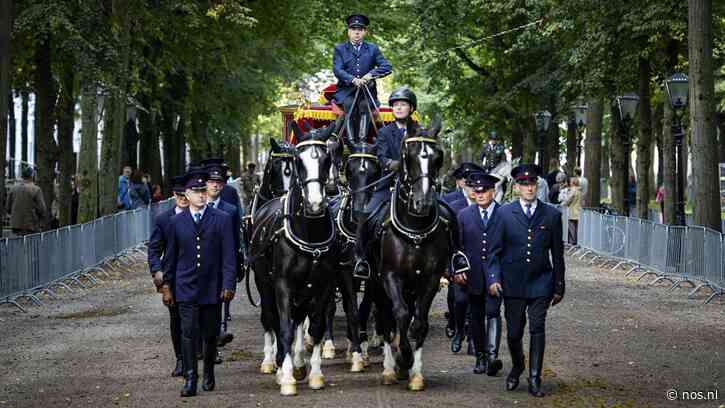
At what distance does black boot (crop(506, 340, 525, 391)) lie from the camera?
13008mm

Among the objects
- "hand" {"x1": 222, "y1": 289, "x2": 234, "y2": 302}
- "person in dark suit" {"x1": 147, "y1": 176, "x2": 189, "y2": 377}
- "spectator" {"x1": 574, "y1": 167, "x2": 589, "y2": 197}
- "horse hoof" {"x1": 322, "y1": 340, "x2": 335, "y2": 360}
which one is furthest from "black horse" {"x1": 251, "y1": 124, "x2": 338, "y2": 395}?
"spectator" {"x1": 574, "y1": 167, "x2": 589, "y2": 197}

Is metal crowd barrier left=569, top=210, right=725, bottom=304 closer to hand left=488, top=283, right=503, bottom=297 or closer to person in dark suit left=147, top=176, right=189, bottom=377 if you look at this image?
hand left=488, top=283, right=503, bottom=297

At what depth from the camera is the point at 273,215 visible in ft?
46.2

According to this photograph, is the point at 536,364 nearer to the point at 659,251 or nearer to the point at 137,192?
the point at 659,251

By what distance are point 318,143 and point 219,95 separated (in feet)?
108

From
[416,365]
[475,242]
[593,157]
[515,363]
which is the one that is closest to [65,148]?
[593,157]

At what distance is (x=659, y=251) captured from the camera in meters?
26.6

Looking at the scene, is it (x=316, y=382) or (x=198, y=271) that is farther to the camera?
(x=316, y=382)

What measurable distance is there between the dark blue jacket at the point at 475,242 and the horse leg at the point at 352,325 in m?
1.22

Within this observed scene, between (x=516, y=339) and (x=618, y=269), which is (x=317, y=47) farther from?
(x=516, y=339)

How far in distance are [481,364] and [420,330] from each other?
1.29 meters

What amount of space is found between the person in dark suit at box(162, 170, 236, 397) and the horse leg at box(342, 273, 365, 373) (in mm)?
1807

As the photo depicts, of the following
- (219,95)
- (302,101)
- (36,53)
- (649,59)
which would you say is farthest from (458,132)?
(302,101)

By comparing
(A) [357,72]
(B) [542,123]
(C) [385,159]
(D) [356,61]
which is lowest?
(C) [385,159]
